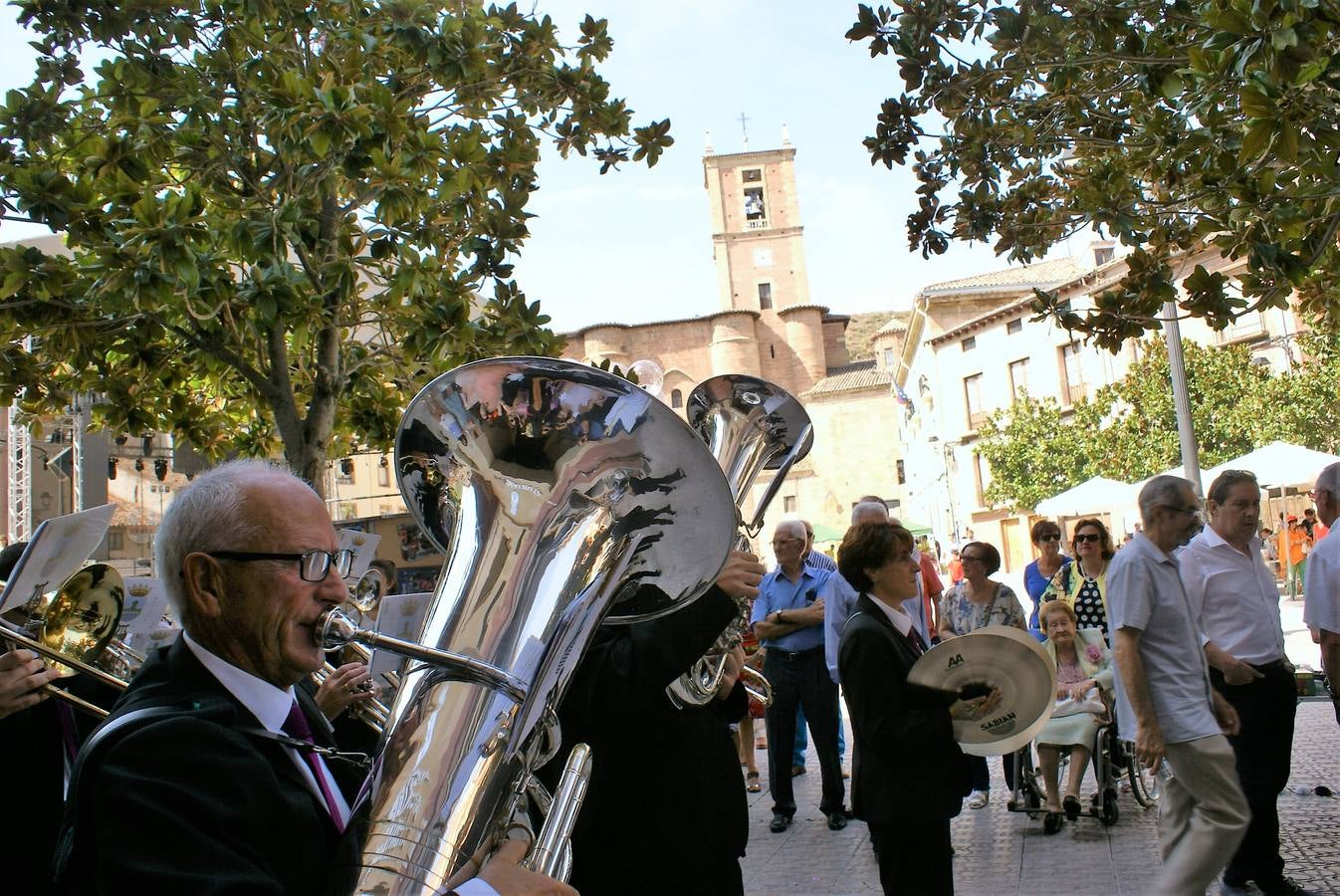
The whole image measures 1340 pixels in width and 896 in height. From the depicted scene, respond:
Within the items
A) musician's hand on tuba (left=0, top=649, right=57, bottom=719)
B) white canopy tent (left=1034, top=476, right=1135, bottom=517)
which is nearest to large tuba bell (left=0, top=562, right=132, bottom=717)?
musician's hand on tuba (left=0, top=649, right=57, bottom=719)

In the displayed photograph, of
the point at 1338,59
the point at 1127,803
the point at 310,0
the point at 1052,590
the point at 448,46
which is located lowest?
the point at 1127,803

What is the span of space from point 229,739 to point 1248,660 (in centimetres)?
440

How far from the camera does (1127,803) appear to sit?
6879 millimetres

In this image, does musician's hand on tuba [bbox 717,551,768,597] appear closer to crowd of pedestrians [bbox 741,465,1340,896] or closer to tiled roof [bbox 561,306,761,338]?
crowd of pedestrians [bbox 741,465,1340,896]

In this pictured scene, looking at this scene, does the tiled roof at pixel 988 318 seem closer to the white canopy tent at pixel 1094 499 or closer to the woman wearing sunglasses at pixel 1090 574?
the white canopy tent at pixel 1094 499

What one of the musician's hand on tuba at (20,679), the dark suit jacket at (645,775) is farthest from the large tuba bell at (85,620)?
the dark suit jacket at (645,775)

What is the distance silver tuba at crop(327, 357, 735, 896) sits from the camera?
4.84ft

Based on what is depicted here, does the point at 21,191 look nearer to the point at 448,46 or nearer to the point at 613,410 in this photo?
the point at 448,46

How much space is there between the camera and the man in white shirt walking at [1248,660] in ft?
15.2

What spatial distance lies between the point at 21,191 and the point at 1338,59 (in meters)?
5.48

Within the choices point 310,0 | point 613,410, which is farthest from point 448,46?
point 613,410

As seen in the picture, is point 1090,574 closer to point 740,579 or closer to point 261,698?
point 740,579

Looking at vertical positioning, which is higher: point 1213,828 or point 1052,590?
point 1052,590

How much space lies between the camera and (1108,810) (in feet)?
20.7
